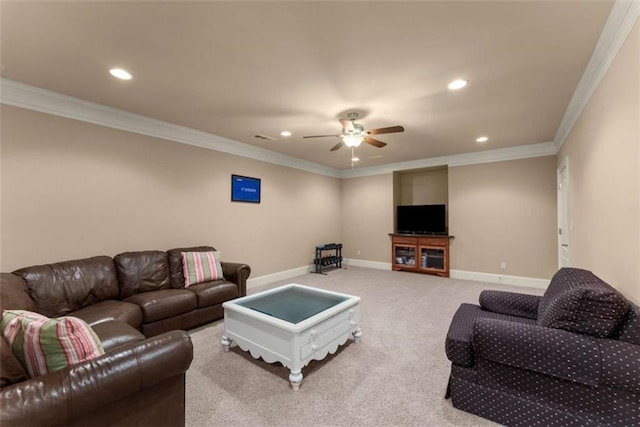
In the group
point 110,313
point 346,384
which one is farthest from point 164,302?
point 346,384

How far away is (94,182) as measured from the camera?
3.25 metres

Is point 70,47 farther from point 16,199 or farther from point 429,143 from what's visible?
point 429,143

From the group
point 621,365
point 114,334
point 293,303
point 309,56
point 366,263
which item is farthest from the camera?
point 366,263

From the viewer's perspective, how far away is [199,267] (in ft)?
11.6

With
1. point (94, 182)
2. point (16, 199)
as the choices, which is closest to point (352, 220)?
point (94, 182)

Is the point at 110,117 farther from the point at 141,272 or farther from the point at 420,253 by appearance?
the point at 420,253

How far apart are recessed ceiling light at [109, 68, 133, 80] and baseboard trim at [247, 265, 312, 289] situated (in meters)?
3.52

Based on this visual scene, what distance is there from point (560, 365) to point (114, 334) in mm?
2900

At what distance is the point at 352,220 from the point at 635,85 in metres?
5.91

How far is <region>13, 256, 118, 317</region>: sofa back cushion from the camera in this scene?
8.02 ft

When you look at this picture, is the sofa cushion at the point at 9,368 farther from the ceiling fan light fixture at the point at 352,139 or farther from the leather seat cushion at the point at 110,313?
the ceiling fan light fixture at the point at 352,139

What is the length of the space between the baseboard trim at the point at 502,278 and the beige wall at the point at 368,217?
63.5 inches

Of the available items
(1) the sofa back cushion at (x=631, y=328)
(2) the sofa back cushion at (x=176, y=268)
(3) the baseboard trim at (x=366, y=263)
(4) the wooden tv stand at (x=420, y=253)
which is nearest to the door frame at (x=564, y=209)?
(4) the wooden tv stand at (x=420, y=253)

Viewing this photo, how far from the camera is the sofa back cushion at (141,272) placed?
307cm
